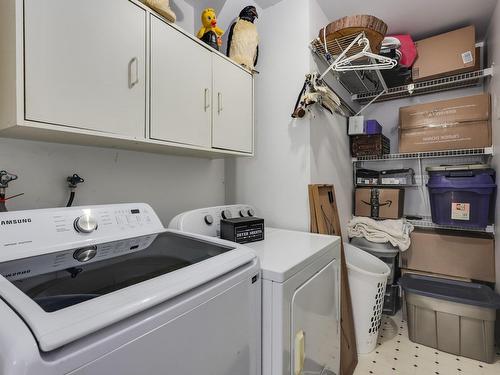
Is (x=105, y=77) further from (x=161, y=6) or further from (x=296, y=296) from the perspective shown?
(x=296, y=296)

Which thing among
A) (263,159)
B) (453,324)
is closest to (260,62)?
(263,159)

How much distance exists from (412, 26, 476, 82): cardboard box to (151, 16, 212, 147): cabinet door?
76.8 inches

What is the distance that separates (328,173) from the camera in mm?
2115

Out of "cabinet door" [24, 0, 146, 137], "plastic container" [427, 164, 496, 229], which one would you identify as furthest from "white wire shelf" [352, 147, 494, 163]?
"cabinet door" [24, 0, 146, 137]

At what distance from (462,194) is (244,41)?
82.4 inches

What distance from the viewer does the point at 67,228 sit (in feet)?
3.29

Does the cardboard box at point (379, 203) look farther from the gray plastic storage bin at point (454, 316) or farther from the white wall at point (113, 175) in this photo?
the white wall at point (113, 175)

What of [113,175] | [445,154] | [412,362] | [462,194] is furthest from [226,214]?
[445,154]

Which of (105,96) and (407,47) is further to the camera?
(407,47)

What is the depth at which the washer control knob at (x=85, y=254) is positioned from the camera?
2.87 ft

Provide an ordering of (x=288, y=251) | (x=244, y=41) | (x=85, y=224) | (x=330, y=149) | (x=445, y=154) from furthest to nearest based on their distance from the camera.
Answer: (x=445, y=154), (x=330, y=149), (x=244, y=41), (x=288, y=251), (x=85, y=224)

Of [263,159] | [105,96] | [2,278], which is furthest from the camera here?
[263,159]

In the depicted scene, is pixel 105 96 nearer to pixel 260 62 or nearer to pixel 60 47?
pixel 60 47

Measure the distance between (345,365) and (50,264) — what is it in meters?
1.78
